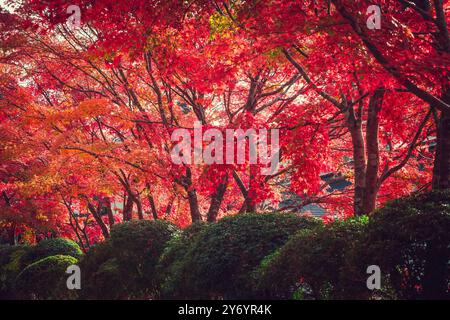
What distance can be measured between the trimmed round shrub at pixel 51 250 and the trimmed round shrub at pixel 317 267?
33.8 ft

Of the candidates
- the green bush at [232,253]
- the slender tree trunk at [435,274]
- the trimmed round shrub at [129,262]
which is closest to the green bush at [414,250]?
the slender tree trunk at [435,274]

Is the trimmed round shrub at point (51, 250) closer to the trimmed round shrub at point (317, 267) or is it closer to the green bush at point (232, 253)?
the green bush at point (232, 253)

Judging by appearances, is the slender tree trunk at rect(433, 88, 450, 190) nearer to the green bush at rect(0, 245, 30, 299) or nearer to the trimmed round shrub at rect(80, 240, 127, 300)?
the trimmed round shrub at rect(80, 240, 127, 300)

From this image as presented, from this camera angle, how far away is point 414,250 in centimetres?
568

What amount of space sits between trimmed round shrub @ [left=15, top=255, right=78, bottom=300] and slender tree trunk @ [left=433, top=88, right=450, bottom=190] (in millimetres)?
8609

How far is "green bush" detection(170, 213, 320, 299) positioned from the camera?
25.9ft

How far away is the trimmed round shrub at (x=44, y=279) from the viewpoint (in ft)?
40.1

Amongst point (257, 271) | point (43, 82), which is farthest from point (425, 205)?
point (43, 82)

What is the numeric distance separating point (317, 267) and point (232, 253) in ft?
6.19

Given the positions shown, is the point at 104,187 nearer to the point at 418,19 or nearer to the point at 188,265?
the point at 188,265

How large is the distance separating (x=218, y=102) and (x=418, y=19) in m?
8.65

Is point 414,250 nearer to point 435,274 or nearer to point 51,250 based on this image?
point 435,274
